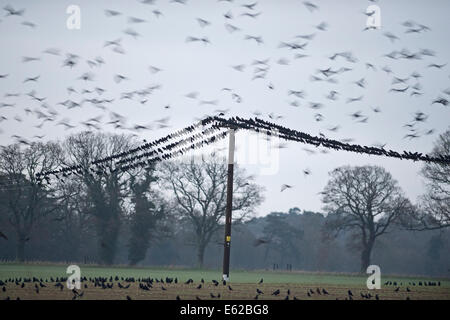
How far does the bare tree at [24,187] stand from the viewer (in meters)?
63.8

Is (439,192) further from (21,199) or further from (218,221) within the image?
(21,199)

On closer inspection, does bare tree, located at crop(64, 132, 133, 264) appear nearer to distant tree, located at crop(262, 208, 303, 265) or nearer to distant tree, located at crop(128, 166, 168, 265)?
distant tree, located at crop(128, 166, 168, 265)

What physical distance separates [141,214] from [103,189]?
6.06m

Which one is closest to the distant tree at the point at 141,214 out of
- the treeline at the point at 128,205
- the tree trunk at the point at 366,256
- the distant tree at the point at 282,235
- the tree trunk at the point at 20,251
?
the treeline at the point at 128,205

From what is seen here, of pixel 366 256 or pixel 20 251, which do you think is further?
pixel 366 256

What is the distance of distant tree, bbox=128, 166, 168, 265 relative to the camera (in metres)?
73.4

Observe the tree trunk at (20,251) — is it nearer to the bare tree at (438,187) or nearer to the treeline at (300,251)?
the treeline at (300,251)

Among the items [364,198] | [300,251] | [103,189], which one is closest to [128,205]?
[103,189]

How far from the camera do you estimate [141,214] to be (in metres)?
73.2

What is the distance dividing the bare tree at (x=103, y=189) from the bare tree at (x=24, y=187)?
345cm

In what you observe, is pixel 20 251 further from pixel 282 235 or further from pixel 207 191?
pixel 282 235

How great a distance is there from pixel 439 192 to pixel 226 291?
40.2 meters

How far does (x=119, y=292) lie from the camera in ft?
81.2
